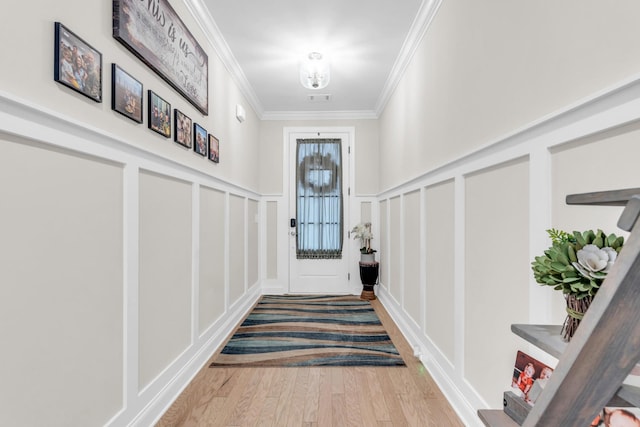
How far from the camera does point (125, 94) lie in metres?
1.43

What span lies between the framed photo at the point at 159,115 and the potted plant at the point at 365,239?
2813 mm

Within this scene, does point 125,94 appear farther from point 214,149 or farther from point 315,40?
point 315,40

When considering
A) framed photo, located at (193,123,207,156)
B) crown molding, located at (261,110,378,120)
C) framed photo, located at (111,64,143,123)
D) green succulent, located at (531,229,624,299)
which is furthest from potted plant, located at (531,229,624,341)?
crown molding, located at (261,110,378,120)

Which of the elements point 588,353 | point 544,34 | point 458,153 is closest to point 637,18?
point 544,34

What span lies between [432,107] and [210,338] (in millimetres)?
2275

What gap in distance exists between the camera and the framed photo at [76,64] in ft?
3.49

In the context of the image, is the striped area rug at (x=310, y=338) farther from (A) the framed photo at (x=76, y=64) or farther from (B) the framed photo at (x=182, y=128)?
(A) the framed photo at (x=76, y=64)

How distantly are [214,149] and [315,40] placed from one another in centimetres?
119

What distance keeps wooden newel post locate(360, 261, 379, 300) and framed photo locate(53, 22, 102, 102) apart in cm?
332

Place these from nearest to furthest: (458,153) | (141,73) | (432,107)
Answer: (141,73), (458,153), (432,107)

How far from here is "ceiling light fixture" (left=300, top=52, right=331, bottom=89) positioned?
292cm

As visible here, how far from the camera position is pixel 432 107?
7.31 feet

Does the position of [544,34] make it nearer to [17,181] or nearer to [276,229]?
[17,181]

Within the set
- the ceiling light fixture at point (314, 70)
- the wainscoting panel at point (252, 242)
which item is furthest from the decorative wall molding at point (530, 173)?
the wainscoting panel at point (252, 242)
